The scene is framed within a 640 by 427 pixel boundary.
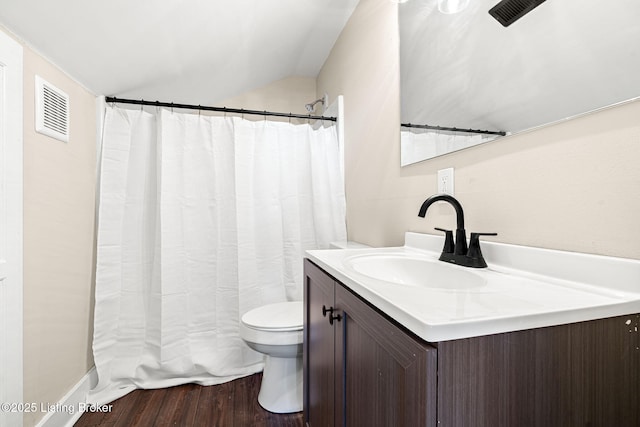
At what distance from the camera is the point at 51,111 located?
50.9 inches

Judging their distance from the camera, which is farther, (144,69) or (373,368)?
(144,69)

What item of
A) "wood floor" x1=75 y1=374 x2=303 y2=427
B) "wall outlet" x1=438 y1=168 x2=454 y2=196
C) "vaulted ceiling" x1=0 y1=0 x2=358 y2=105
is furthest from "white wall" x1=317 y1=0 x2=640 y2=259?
"wood floor" x1=75 y1=374 x2=303 y2=427

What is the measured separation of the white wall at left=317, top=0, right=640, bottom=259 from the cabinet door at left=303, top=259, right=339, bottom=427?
525mm

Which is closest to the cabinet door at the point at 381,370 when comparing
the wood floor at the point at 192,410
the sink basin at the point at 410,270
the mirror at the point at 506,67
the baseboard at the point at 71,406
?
the sink basin at the point at 410,270

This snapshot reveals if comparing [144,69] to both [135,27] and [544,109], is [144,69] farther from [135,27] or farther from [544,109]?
[544,109]

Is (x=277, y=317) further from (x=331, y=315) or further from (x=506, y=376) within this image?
(x=506, y=376)

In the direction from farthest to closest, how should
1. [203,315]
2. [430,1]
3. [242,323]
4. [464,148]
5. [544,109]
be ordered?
[203,315]
[242,323]
[430,1]
[464,148]
[544,109]

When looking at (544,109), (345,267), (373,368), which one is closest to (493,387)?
(373,368)

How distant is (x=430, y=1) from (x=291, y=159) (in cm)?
114

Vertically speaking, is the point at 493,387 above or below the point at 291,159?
below

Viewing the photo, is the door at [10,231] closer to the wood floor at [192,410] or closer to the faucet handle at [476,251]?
the wood floor at [192,410]

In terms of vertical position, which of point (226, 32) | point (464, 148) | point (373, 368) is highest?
point (226, 32)

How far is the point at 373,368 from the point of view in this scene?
2.12 feet

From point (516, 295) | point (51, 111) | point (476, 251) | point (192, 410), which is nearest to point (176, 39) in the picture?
point (51, 111)
